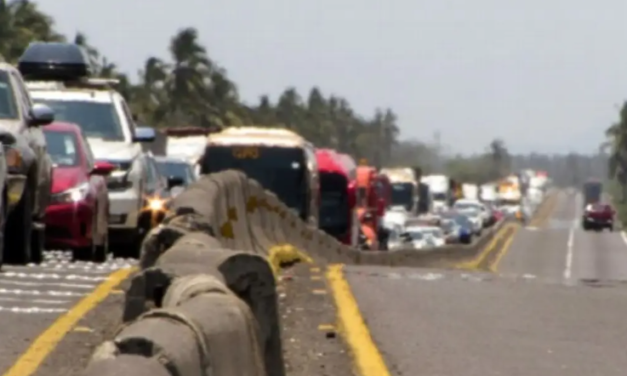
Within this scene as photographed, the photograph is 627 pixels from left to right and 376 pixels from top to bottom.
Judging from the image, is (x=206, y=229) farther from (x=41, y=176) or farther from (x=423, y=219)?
(x=423, y=219)

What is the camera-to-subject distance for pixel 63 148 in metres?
21.3

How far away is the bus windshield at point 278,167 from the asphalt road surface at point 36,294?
19.0 meters

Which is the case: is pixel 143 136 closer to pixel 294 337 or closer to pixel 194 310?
pixel 294 337

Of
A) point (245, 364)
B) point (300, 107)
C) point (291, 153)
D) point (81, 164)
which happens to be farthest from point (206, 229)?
point (300, 107)

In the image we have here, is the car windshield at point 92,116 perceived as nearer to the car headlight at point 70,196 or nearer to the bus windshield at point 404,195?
the car headlight at point 70,196

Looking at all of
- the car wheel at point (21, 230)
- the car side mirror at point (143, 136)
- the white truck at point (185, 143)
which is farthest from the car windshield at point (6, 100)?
the white truck at point (185, 143)

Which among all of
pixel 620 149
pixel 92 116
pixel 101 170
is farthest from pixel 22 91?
pixel 620 149

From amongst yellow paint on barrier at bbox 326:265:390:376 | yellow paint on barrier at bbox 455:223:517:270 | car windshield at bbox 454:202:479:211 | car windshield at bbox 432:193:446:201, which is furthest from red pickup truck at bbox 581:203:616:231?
yellow paint on barrier at bbox 326:265:390:376

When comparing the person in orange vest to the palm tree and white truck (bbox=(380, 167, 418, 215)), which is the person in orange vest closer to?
white truck (bbox=(380, 167, 418, 215))

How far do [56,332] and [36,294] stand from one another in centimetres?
263

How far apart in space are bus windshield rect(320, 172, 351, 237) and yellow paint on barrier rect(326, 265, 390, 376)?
1099 inches

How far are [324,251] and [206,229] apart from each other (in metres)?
18.9

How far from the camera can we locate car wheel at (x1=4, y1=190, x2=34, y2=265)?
16.9m

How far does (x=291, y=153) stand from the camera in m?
39.1
